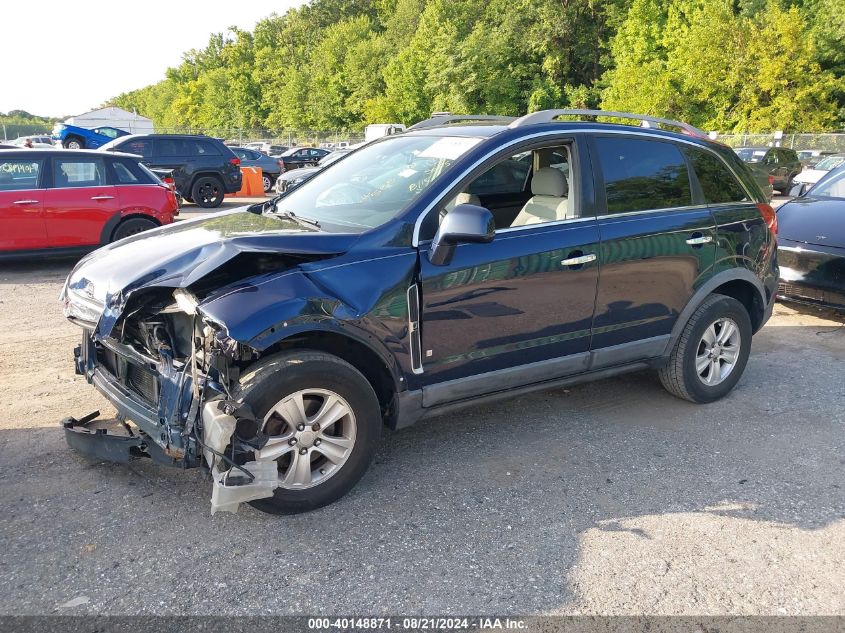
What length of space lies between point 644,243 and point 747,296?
4.49 ft

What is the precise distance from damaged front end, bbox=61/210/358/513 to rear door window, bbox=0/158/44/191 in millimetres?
5979

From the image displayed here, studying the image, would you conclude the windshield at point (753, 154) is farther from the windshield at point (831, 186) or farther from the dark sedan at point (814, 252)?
the dark sedan at point (814, 252)

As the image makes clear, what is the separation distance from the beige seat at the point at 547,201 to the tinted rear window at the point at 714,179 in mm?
1080

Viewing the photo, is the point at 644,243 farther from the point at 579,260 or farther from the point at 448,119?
the point at 448,119

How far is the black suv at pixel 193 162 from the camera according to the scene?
619 inches

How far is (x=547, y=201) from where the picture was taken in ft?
13.9

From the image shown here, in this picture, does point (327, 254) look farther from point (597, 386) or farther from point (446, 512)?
point (597, 386)

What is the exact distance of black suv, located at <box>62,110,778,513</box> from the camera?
Result: 119 inches

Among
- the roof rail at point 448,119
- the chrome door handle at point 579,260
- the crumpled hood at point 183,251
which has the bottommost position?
the chrome door handle at point 579,260

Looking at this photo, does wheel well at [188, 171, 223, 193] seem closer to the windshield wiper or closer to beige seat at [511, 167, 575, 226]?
the windshield wiper

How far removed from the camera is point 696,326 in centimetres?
451

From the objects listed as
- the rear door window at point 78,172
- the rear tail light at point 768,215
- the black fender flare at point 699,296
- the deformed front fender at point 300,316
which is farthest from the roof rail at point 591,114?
the rear door window at point 78,172

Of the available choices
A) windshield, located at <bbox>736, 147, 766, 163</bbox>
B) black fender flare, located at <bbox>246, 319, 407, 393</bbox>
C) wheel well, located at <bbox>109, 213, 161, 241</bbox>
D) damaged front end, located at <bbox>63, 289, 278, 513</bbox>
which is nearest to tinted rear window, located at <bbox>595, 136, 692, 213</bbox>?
black fender flare, located at <bbox>246, 319, 407, 393</bbox>

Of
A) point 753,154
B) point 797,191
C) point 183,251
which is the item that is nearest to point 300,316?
point 183,251
